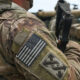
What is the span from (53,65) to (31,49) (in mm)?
145

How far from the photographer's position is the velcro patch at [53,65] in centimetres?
170

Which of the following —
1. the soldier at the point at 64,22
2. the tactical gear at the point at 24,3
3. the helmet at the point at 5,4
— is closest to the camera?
the helmet at the point at 5,4

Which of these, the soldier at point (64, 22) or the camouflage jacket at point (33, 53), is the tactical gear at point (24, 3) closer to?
the soldier at point (64, 22)

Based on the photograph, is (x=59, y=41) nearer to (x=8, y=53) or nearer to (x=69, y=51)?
(x=69, y=51)

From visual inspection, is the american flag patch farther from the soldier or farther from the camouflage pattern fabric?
the soldier

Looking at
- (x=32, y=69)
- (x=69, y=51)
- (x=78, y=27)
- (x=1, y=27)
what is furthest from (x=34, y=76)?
(x=78, y=27)

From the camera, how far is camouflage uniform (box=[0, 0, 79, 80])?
171 cm

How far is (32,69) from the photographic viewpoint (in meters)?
1.72

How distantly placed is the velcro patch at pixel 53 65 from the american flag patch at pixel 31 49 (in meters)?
0.06

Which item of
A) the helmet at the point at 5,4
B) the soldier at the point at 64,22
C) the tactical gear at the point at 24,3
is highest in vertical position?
the helmet at the point at 5,4

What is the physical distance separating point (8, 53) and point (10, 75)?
0.55 feet

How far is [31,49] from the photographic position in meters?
1.71

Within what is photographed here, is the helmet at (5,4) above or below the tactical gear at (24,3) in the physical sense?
above

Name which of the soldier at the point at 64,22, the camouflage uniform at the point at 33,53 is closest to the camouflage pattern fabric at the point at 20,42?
the camouflage uniform at the point at 33,53
